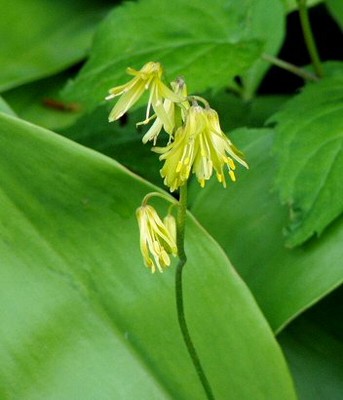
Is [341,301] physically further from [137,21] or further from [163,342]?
[137,21]

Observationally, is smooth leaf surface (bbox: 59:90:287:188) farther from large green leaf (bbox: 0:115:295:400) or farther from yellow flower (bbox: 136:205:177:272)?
yellow flower (bbox: 136:205:177:272)

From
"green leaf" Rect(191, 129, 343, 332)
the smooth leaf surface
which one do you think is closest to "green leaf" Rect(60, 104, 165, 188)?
the smooth leaf surface

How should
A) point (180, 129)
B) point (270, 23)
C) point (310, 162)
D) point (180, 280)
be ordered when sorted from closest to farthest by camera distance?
point (180, 129), point (180, 280), point (310, 162), point (270, 23)

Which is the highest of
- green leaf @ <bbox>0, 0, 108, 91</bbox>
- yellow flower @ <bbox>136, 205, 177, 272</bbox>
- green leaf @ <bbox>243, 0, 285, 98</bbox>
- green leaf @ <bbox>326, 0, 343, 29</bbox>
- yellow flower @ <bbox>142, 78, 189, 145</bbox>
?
yellow flower @ <bbox>142, 78, 189, 145</bbox>

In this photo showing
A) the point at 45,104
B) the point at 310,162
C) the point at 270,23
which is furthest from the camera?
the point at 45,104

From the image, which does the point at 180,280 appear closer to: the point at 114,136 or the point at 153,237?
the point at 153,237

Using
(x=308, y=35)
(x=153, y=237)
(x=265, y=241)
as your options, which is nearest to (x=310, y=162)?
(x=265, y=241)

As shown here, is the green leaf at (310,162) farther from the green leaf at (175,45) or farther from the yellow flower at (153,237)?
the yellow flower at (153,237)
